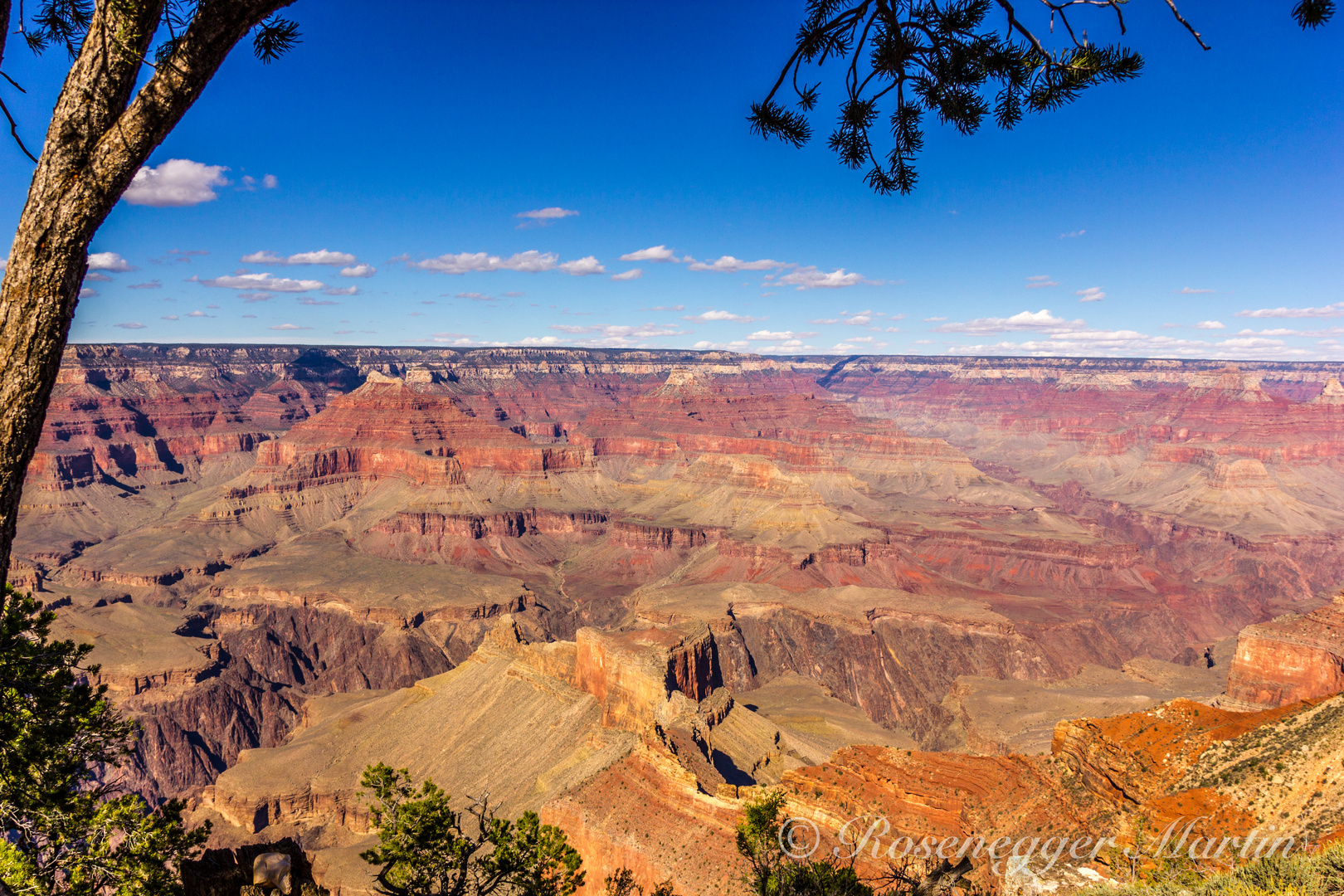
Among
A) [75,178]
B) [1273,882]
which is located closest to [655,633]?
[1273,882]

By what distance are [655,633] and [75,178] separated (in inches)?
2245

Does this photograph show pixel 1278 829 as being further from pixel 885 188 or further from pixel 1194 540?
pixel 1194 540

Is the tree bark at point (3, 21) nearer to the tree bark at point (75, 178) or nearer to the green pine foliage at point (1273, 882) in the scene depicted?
the tree bark at point (75, 178)

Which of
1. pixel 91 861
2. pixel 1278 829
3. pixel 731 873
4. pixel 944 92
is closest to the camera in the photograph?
pixel 944 92

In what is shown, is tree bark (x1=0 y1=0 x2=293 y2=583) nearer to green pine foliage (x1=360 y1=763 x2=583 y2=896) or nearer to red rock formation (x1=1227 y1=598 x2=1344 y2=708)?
green pine foliage (x1=360 y1=763 x2=583 y2=896)

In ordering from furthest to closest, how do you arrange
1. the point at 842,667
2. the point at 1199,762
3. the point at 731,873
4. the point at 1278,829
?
the point at 842,667
the point at 731,873
the point at 1199,762
the point at 1278,829

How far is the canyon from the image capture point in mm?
28594

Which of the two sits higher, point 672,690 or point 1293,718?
point 1293,718

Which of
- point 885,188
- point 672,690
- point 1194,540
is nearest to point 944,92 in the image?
point 885,188

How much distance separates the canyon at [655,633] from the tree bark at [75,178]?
2674 cm

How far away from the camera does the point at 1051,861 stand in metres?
19.1

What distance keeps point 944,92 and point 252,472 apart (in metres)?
198

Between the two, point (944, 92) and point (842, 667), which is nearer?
point (944, 92)

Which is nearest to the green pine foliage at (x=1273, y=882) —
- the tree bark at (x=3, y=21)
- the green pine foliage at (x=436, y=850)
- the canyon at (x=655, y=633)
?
the canyon at (x=655, y=633)
